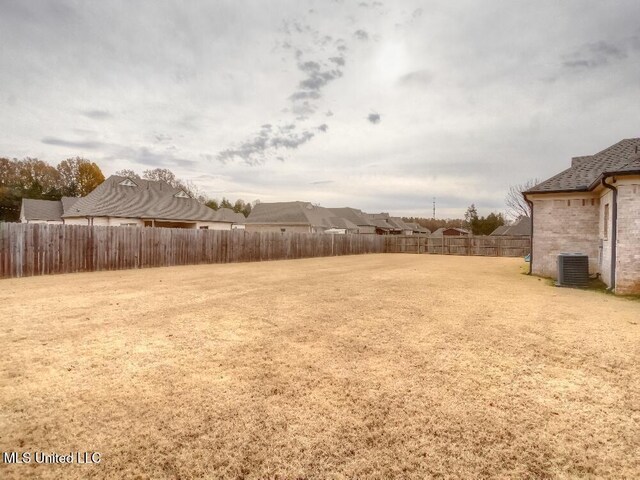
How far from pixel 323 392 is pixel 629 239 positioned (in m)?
10.9

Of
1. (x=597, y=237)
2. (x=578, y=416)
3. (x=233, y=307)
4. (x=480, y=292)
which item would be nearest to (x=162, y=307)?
(x=233, y=307)

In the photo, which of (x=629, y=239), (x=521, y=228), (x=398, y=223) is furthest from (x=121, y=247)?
(x=398, y=223)

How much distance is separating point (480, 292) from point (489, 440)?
807cm

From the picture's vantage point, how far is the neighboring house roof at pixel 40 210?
123 ft

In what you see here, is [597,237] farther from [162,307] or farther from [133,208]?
[133,208]

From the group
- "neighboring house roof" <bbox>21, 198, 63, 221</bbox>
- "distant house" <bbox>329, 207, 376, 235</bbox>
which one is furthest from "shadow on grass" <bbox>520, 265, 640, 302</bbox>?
"distant house" <bbox>329, 207, 376, 235</bbox>

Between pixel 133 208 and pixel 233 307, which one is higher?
pixel 133 208

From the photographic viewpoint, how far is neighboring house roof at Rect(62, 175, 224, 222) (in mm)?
27781

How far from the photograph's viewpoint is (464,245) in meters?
33.6

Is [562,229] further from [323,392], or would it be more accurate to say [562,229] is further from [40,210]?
[40,210]

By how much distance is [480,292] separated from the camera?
9.93 meters

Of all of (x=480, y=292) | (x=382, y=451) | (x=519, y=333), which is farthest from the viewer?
(x=480, y=292)

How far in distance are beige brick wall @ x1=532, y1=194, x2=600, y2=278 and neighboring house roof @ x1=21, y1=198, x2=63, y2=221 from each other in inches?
1739

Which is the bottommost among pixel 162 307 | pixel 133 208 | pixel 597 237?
pixel 162 307
